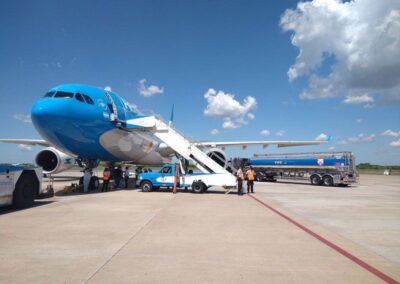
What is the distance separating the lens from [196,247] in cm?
557

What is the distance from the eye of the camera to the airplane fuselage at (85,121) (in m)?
12.5

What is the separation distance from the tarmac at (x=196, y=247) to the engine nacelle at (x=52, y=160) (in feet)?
27.2

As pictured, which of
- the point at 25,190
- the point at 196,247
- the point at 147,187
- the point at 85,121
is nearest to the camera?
the point at 196,247

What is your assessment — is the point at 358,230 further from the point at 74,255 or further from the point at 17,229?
the point at 17,229

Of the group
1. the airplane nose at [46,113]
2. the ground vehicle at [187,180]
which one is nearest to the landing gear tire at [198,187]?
the ground vehicle at [187,180]

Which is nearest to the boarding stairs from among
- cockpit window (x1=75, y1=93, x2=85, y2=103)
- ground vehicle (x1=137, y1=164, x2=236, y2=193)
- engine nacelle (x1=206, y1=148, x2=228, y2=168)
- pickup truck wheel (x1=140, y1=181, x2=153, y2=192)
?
ground vehicle (x1=137, y1=164, x2=236, y2=193)

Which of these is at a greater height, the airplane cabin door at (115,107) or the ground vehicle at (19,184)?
the airplane cabin door at (115,107)

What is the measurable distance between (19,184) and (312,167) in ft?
67.8

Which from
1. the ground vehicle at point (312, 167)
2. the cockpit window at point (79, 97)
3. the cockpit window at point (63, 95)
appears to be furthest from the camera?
the ground vehicle at point (312, 167)

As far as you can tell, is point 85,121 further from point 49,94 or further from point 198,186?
point 198,186

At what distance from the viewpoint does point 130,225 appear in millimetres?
7520

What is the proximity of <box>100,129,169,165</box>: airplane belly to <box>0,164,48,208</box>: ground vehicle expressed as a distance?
443 centimetres

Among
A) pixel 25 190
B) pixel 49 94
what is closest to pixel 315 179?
pixel 49 94

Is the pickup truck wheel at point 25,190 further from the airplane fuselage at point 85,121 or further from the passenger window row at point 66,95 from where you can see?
the passenger window row at point 66,95
